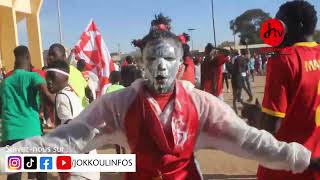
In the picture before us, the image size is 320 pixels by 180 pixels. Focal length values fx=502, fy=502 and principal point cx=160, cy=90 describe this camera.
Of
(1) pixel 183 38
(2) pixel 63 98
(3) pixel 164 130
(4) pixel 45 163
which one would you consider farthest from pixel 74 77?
(3) pixel 164 130

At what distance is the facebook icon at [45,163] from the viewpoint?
8.37ft

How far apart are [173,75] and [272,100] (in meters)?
0.68

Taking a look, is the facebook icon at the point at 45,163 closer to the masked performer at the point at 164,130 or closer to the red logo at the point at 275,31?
the masked performer at the point at 164,130

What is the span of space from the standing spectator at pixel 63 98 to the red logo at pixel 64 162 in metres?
1.21

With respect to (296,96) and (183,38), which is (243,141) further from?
(183,38)

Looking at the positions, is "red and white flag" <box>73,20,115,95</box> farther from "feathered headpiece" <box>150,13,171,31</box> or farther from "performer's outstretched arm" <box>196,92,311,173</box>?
"performer's outstretched arm" <box>196,92,311,173</box>

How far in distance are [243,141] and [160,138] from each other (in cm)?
41

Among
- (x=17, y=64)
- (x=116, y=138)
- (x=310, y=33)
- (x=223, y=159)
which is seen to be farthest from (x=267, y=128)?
(x=223, y=159)

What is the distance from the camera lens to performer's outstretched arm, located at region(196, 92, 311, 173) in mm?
2412

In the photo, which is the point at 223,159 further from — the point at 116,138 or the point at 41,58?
the point at 41,58

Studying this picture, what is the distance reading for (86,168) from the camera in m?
2.70

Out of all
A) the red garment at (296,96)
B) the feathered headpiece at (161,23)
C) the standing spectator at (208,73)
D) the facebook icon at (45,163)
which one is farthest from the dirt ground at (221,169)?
the facebook icon at (45,163)

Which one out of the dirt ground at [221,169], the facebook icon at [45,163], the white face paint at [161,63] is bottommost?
the dirt ground at [221,169]

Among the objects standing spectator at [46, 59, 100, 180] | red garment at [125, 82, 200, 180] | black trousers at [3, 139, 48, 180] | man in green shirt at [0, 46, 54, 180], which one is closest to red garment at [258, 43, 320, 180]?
red garment at [125, 82, 200, 180]
